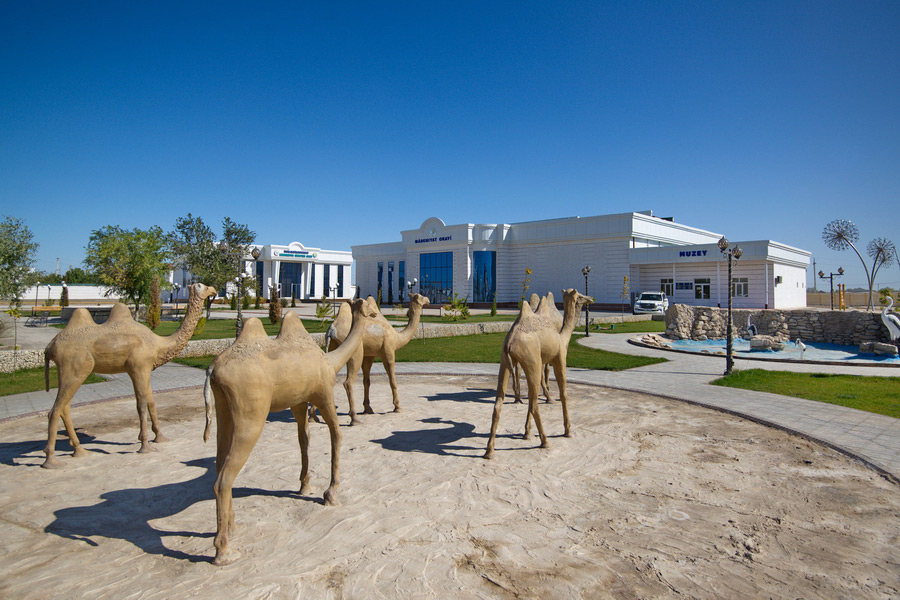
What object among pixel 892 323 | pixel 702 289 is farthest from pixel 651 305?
pixel 892 323

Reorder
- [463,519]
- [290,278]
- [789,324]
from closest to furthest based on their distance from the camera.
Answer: [463,519] < [789,324] < [290,278]

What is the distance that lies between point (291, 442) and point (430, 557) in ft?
13.5

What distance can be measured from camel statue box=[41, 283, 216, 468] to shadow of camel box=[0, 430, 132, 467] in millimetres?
357

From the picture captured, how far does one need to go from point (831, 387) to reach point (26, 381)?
20.3m

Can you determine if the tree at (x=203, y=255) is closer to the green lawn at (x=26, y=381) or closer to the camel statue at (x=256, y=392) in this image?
the green lawn at (x=26, y=381)

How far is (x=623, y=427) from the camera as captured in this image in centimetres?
869

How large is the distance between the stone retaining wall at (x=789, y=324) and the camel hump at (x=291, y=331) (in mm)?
24045

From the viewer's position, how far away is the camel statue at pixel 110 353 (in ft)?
22.8

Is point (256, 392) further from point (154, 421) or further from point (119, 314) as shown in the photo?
point (119, 314)

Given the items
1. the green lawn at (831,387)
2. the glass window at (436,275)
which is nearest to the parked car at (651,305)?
the glass window at (436,275)

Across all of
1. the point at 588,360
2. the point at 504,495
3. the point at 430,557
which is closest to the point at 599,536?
the point at 504,495

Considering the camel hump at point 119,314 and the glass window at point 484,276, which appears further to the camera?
the glass window at point 484,276

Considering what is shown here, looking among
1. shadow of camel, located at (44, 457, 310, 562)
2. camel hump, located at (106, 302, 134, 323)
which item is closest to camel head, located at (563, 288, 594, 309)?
shadow of camel, located at (44, 457, 310, 562)

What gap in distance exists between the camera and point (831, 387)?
1204 centimetres
